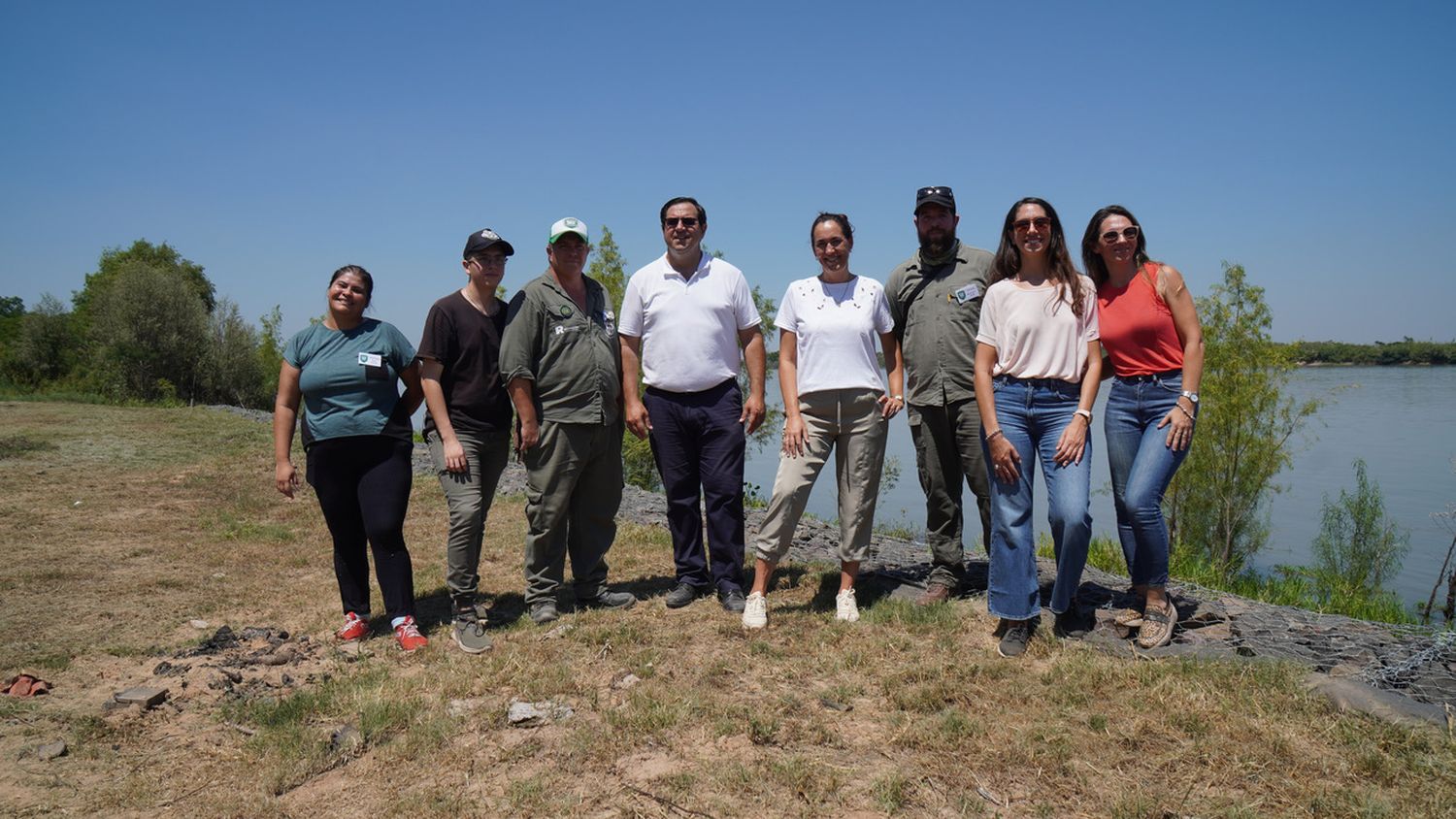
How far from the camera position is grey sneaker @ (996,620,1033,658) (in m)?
4.06

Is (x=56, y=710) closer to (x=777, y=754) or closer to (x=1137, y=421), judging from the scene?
(x=777, y=754)

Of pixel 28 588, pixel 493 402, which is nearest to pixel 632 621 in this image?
pixel 493 402

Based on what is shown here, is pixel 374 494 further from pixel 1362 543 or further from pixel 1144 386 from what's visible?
pixel 1362 543

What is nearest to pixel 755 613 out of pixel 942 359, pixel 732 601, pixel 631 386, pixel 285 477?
pixel 732 601

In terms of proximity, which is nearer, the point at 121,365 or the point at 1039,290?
the point at 1039,290

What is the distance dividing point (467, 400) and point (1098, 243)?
339cm

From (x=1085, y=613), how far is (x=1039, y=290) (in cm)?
180

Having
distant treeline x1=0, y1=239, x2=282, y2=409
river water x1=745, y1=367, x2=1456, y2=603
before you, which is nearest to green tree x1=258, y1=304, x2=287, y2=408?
distant treeline x1=0, y1=239, x2=282, y2=409

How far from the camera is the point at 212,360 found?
33.1m

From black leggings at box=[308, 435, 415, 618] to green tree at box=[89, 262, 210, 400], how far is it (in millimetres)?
31167

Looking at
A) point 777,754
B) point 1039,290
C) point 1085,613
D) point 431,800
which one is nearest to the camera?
point 431,800

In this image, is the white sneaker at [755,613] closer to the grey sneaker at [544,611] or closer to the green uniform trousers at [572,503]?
the green uniform trousers at [572,503]

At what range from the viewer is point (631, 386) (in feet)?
16.0

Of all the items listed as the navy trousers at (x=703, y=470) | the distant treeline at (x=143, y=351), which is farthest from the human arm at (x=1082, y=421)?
the distant treeline at (x=143, y=351)
